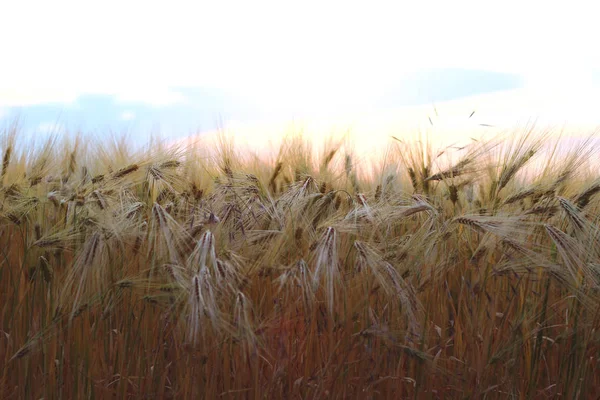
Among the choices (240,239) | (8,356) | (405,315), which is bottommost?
(8,356)

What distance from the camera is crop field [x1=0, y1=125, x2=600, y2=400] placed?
1.81m

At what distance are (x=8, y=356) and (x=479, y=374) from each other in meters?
1.43

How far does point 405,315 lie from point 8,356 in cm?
123

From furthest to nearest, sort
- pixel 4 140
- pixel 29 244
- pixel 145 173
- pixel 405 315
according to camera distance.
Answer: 1. pixel 4 140
2. pixel 145 173
3. pixel 29 244
4. pixel 405 315

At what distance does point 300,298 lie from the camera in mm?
2053

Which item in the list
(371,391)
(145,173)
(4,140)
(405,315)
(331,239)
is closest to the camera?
(331,239)

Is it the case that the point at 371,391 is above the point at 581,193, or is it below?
below

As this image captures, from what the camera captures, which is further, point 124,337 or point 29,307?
point 29,307

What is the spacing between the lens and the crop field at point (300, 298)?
1.81 m

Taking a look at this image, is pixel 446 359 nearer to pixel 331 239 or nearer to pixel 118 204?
pixel 331 239

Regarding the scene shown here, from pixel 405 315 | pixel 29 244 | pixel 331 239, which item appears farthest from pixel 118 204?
pixel 405 315

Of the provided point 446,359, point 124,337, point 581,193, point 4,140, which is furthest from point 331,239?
point 4,140

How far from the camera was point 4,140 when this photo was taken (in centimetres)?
303

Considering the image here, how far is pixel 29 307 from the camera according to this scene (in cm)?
219
